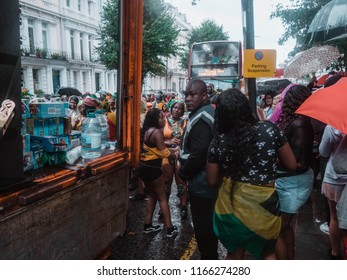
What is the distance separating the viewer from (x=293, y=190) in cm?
286

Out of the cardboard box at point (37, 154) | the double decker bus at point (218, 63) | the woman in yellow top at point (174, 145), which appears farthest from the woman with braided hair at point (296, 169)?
the double decker bus at point (218, 63)

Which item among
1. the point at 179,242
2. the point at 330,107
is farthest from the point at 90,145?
the point at 330,107

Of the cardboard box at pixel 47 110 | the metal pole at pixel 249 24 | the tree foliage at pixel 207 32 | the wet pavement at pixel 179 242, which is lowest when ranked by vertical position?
the wet pavement at pixel 179 242

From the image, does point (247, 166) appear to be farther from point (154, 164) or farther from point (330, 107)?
point (154, 164)

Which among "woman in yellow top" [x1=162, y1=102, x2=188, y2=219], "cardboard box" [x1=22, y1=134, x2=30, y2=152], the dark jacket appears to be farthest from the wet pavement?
"cardboard box" [x1=22, y1=134, x2=30, y2=152]

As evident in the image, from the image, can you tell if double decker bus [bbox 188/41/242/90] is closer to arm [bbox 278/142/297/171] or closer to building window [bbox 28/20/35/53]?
building window [bbox 28/20/35/53]

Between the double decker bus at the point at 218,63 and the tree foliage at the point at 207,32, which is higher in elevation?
the tree foliage at the point at 207,32

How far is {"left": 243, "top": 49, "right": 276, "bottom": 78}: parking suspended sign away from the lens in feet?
17.5

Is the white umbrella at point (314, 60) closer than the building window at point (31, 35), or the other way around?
the building window at point (31, 35)

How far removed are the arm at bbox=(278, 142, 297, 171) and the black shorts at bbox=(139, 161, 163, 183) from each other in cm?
214

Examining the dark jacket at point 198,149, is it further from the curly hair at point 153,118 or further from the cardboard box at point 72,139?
the curly hair at point 153,118

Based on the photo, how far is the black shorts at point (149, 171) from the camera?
4.23 meters

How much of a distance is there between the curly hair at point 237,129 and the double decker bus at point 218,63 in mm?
11489

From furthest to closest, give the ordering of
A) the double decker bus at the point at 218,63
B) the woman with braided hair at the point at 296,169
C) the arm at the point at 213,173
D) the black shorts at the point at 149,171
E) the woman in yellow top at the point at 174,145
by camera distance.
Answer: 1. the double decker bus at the point at 218,63
2. the woman in yellow top at the point at 174,145
3. the black shorts at the point at 149,171
4. the woman with braided hair at the point at 296,169
5. the arm at the point at 213,173
